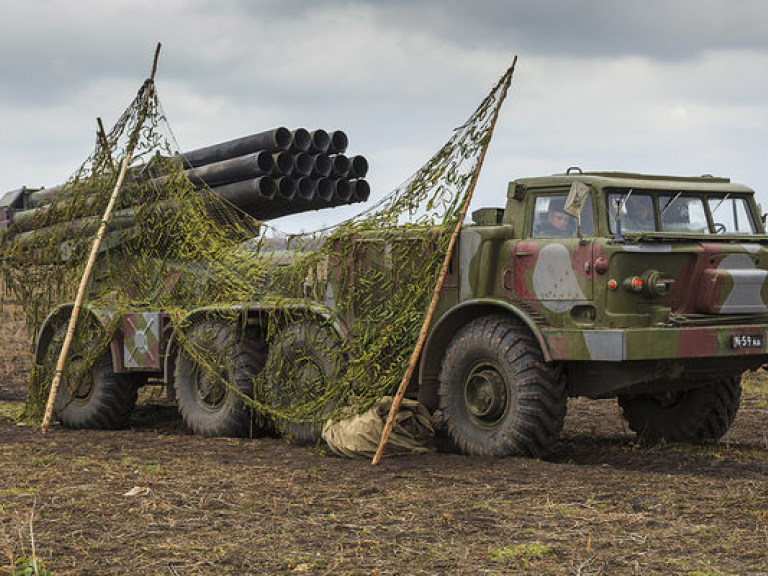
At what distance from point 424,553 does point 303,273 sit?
5.08m

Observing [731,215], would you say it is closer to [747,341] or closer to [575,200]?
[747,341]

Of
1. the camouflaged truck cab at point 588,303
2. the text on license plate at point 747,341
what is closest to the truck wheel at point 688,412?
the camouflaged truck cab at point 588,303

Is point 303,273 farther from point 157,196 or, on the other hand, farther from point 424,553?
point 424,553

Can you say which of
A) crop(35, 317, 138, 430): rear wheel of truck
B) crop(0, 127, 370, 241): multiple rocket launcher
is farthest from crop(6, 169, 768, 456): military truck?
crop(35, 317, 138, 430): rear wheel of truck

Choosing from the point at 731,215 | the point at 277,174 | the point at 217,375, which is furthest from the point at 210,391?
the point at 731,215

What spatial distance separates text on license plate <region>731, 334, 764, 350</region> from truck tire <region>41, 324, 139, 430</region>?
6864mm

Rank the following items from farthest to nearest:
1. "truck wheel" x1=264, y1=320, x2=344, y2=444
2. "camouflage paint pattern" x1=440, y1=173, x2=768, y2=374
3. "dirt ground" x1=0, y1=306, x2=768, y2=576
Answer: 1. "truck wheel" x1=264, y1=320, x2=344, y2=444
2. "camouflage paint pattern" x1=440, y1=173, x2=768, y2=374
3. "dirt ground" x1=0, y1=306, x2=768, y2=576

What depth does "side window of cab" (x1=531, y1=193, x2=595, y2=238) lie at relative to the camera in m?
9.25

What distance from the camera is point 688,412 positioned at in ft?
35.2

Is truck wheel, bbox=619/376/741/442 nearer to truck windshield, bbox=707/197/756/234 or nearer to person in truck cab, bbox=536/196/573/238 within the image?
truck windshield, bbox=707/197/756/234

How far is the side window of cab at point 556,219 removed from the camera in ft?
30.3

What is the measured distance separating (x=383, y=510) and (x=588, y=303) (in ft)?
8.59

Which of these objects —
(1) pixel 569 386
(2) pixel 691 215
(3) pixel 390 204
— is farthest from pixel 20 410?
(2) pixel 691 215

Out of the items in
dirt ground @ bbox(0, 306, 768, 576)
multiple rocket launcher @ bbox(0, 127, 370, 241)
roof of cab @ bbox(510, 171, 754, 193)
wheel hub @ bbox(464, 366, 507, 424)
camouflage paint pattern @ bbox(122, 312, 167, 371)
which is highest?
multiple rocket launcher @ bbox(0, 127, 370, 241)
